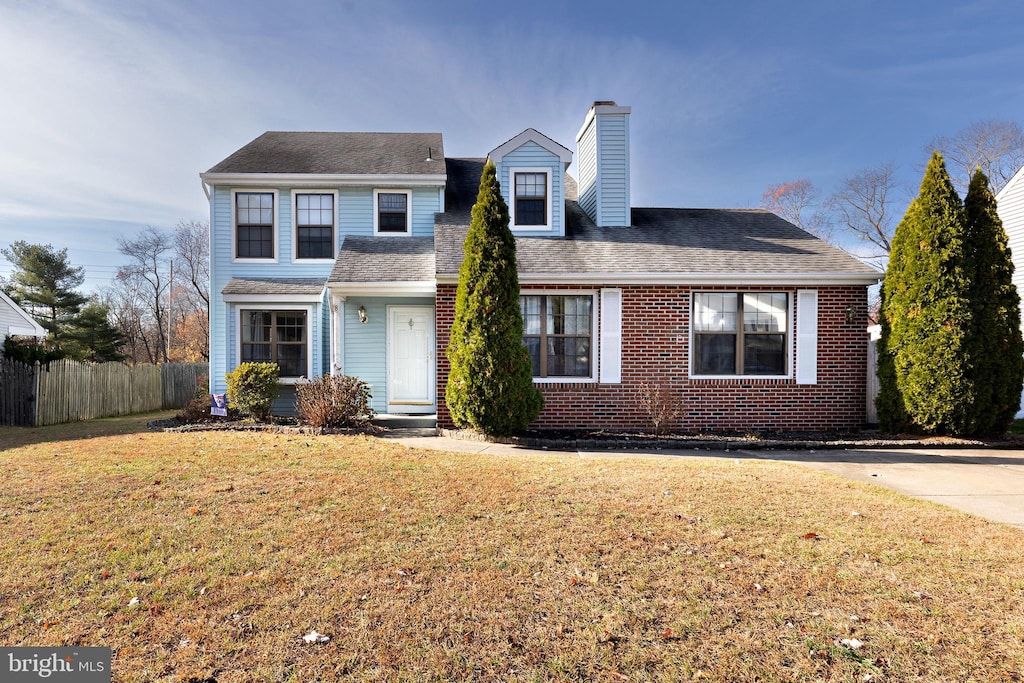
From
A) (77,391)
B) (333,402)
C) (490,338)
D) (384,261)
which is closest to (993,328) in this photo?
(490,338)

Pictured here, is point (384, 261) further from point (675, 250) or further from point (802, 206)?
point (802, 206)

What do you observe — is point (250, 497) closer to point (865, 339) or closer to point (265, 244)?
point (265, 244)

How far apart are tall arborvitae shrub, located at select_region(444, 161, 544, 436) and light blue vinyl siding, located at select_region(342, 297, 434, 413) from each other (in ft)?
9.26

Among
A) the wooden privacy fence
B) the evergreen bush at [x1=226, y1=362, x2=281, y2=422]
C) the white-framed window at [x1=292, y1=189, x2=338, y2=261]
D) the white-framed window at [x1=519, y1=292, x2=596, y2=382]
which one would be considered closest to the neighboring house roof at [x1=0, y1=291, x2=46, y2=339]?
the wooden privacy fence

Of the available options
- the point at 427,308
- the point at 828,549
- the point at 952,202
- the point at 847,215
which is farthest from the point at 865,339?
the point at 847,215

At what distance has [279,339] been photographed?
40.5 ft

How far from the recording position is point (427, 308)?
1177cm

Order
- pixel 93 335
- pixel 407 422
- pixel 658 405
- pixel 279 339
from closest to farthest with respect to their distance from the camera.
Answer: pixel 658 405 → pixel 407 422 → pixel 279 339 → pixel 93 335

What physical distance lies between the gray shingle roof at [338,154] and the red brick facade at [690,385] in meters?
4.94

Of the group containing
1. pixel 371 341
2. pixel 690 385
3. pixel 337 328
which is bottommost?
pixel 690 385

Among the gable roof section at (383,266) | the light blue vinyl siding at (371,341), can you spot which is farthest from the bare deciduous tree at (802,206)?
the light blue vinyl siding at (371,341)

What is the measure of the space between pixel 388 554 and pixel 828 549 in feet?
11.4

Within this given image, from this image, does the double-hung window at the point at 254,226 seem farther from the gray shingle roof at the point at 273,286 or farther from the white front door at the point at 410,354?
the white front door at the point at 410,354

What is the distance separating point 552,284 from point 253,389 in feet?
21.6
